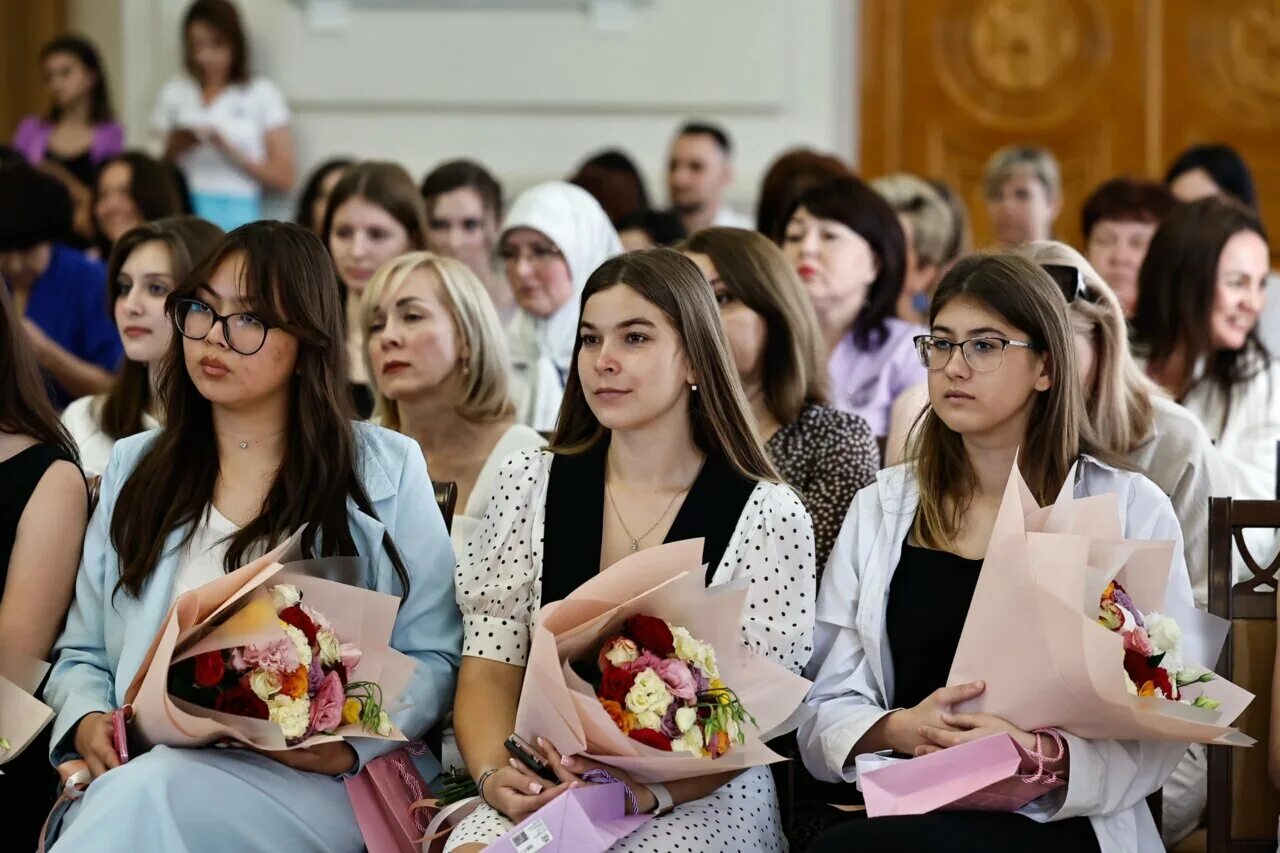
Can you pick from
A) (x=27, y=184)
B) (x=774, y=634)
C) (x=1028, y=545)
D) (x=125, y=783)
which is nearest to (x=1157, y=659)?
(x=1028, y=545)

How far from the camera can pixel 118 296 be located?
3.99 m

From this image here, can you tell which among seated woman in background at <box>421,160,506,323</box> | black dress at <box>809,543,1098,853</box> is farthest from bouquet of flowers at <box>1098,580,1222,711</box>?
seated woman in background at <box>421,160,506,323</box>

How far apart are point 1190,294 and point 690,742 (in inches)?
86.8

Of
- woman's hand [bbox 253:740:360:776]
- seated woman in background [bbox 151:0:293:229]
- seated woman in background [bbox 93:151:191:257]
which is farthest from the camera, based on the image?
seated woman in background [bbox 151:0:293:229]

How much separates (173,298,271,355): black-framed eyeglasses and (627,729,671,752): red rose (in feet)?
3.09

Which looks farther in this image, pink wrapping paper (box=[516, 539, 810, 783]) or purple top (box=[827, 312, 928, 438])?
purple top (box=[827, 312, 928, 438])

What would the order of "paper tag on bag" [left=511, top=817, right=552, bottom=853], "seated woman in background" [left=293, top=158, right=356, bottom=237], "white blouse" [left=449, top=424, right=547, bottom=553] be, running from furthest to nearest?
"seated woman in background" [left=293, top=158, right=356, bottom=237], "white blouse" [left=449, top=424, right=547, bottom=553], "paper tag on bag" [left=511, top=817, right=552, bottom=853]

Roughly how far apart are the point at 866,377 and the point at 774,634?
179 cm

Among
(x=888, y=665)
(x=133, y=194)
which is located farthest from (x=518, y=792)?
(x=133, y=194)

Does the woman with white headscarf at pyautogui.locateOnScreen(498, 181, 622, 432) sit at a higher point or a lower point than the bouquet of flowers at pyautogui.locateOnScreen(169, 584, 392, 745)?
higher

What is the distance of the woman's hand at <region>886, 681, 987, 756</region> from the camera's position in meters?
2.56

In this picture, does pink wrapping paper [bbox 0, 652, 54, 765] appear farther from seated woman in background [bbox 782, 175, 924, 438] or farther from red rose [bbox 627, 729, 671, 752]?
seated woman in background [bbox 782, 175, 924, 438]

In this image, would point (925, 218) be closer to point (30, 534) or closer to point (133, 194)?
point (133, 194)

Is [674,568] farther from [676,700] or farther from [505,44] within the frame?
[505,44]
